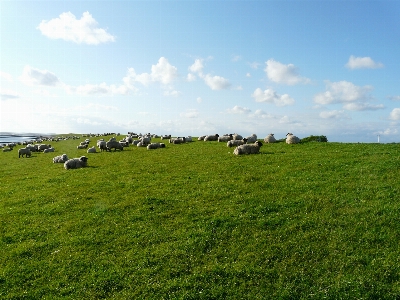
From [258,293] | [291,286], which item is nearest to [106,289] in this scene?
[258,293]

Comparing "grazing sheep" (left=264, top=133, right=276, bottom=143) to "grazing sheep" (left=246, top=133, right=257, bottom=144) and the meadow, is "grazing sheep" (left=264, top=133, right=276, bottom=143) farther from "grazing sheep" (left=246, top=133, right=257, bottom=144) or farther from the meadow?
the meadow

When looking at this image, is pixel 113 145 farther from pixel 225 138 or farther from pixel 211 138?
pixel 225 138

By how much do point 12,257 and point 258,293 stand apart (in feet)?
40.2

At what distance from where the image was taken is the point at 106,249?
49.8 ft

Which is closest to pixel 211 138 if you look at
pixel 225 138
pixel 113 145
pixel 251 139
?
pixel 225 138

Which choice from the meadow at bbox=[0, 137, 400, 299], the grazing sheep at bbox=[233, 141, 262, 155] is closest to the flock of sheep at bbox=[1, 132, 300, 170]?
the grazing sheep at bbox=[233, 141, 262, 155]

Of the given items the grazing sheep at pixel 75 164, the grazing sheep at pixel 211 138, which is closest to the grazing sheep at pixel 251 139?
the grazing sheep at pixel 211 138

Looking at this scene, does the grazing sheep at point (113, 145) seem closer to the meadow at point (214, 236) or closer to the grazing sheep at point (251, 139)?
the grazing sheep at point (251, 139)

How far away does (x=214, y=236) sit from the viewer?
1529 cm

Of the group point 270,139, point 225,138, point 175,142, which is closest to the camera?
point 270,139

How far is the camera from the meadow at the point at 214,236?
12.2 meters

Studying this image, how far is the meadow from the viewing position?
12.2 meters

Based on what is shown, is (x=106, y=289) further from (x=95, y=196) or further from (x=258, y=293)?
(x=95, y=196)

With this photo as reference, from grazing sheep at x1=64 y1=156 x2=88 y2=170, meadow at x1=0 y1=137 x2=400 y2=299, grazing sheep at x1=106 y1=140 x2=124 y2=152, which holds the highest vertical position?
grazing sheep at x1=106 y1=140 x2=124 y2=152
